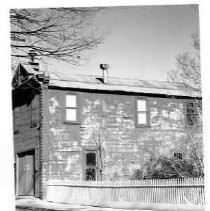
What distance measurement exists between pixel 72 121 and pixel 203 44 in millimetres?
4054

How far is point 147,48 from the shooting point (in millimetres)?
12430

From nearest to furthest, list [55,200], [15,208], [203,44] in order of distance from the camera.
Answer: [203,44] → [15,208] → [55,200]

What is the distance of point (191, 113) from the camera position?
515 inches

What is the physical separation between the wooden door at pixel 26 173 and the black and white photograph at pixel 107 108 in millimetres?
27

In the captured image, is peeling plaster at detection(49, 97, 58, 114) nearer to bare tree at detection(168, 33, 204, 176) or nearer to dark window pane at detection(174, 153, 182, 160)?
bare tree at detection(168, 33, 204, 176)

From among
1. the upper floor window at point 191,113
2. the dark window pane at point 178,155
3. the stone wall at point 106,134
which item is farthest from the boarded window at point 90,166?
the upper floor window at point 191,113

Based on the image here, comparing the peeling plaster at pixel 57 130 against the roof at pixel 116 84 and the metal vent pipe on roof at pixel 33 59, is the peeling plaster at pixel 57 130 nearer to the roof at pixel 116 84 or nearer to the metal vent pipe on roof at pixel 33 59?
the roof at pixel 116 84

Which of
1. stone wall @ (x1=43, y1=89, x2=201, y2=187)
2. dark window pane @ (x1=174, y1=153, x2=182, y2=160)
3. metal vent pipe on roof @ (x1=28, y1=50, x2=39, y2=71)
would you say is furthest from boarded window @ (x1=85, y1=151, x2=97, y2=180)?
metal vent pipe on roof @ (x1=28, y1=50, x2=39, y2=71)

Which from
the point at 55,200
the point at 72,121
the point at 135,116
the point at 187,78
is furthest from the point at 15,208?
the point at 187,78

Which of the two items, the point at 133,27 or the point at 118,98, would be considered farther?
the point at 118,98

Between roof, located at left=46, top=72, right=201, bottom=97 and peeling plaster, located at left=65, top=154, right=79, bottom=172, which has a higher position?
roof, located at left=46, top=72, right=201, bottom=97

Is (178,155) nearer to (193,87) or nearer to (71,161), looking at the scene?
(193,87)

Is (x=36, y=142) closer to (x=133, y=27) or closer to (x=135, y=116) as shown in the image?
(x=135, y=116)

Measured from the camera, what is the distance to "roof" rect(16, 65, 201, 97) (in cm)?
1284
